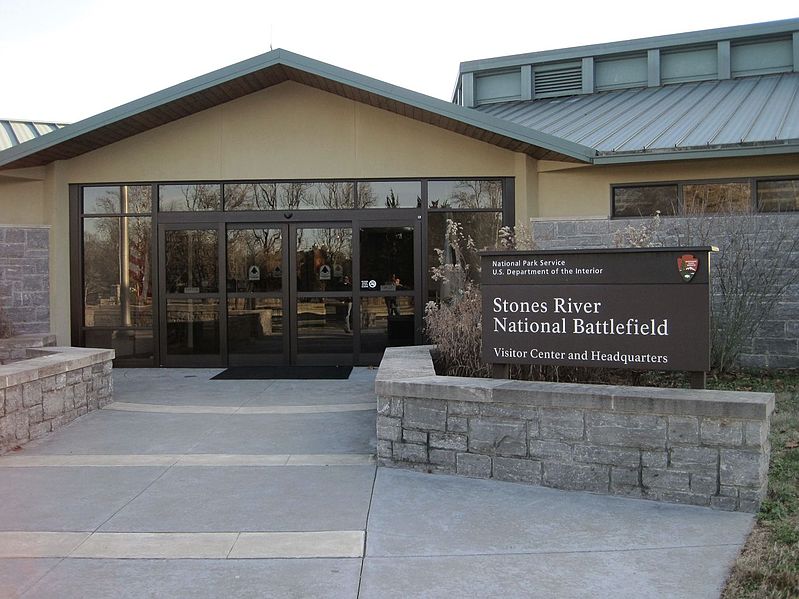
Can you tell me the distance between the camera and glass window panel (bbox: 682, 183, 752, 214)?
10.6 metres

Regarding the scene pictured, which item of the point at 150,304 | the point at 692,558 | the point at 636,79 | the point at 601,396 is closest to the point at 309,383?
the point at 150,304

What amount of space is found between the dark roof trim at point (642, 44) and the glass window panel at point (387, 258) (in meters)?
5.87

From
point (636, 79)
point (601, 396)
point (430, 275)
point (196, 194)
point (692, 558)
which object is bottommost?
point (692, 558)

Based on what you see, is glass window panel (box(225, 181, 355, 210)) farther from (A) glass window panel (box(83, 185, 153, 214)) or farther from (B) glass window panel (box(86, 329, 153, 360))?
(B) glass window panel (box(86, 329, 153, 360))

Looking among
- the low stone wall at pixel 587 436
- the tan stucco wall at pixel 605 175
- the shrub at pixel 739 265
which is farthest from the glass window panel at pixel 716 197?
the low stone wall at pixel 587 436

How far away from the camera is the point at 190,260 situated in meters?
12.1

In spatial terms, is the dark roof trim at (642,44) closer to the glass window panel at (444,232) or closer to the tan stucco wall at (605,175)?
the tan stucco wall at (605,175)

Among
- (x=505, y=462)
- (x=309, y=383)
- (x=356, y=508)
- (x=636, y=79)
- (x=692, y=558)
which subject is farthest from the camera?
(x=636, y=79)

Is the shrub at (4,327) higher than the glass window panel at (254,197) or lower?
lower

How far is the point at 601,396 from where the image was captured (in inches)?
207

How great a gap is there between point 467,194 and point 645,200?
284cm

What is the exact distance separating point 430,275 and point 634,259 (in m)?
6.42

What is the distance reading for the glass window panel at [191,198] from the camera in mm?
12172

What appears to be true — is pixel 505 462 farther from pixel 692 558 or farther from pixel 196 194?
pixel 196 194
